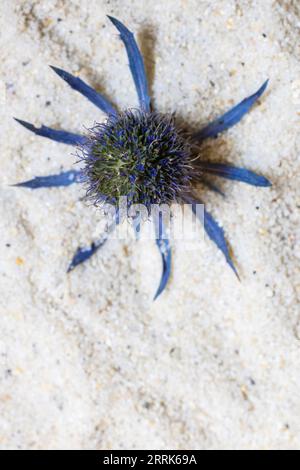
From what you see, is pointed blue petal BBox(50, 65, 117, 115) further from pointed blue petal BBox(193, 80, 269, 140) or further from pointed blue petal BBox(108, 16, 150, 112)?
pointed blue petal BBox(193, 80, 269, 140)

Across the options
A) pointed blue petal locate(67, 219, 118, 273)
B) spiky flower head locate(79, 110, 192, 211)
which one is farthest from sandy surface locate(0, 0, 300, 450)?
spiky flower head locate(79, 110, 192, 211)

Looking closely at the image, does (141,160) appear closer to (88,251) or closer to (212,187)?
(212,187)

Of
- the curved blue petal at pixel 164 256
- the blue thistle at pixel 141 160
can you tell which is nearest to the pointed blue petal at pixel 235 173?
the blue thistle at pixel 141 160

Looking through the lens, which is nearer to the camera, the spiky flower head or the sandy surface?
Result: the spiky flower head

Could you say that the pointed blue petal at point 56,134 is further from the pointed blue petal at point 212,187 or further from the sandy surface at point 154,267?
the pointed blue petal at point 212,187

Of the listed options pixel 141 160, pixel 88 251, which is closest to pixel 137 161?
pixel 141 160
